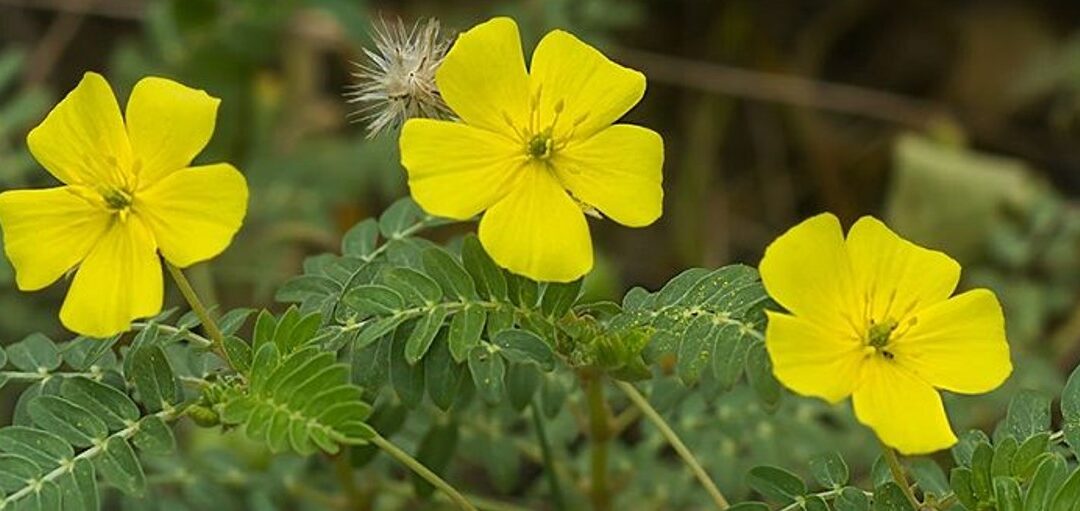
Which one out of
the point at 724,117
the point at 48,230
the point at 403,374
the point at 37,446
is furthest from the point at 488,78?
the point at 724,117

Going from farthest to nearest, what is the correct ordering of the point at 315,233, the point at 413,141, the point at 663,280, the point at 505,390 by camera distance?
the point at 663,280 < the point at 315,233 < the point at 505,390 < the point at 413,141

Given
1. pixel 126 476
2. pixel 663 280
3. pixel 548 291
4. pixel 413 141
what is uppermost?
pixel 413 141

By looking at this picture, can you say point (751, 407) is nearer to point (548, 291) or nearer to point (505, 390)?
point (505, 390)

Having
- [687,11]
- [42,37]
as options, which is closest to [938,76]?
[687,11]

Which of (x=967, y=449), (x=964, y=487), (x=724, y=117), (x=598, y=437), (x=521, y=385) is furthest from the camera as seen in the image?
(x=724, y=117)

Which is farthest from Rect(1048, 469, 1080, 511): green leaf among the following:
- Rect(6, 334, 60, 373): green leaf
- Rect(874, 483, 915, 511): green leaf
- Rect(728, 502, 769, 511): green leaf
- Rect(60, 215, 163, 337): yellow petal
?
Rect(6, 334, 60, 373): green leaf

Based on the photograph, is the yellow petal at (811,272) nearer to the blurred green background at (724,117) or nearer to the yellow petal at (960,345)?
the yellow petal at (960,345)

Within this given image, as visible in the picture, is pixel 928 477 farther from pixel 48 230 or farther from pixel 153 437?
pixel 48 230
